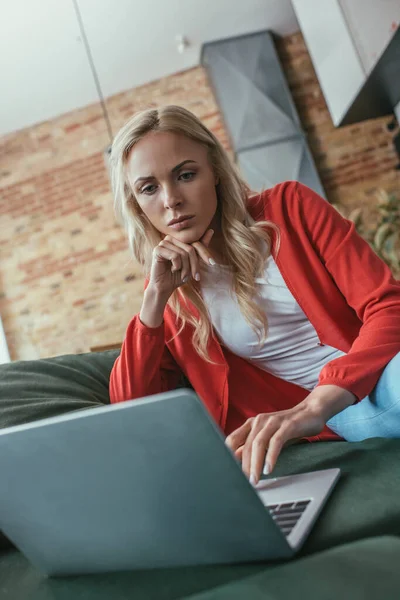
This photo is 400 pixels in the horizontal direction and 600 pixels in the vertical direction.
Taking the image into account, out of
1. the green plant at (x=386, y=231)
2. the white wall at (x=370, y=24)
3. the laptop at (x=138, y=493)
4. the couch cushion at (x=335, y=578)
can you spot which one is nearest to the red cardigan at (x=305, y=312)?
the laptop at (x=138, y=493)

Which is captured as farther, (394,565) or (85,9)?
(85,9)

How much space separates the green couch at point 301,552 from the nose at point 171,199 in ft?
1.55

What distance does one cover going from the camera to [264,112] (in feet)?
22.1

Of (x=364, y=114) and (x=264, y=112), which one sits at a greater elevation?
(x=264, y=112)

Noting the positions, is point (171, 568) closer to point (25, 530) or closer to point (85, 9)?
point (25, 530)

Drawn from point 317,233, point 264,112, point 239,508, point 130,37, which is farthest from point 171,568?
point 264,112

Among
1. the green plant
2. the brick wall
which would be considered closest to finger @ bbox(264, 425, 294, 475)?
the green plant

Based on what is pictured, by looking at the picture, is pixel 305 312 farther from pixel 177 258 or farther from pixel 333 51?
pixel 333 51

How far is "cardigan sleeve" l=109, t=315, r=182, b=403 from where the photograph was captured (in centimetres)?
155

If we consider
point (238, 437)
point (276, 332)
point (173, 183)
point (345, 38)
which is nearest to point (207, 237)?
point (173, 183)

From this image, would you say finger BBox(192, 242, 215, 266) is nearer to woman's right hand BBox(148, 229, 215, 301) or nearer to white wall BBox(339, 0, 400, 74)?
woman's right hand BBox(148, 229, 215, 301)

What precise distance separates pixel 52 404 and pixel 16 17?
475 cm

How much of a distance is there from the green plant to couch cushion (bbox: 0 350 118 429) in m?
4.27

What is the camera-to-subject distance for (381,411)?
3.83 ft
